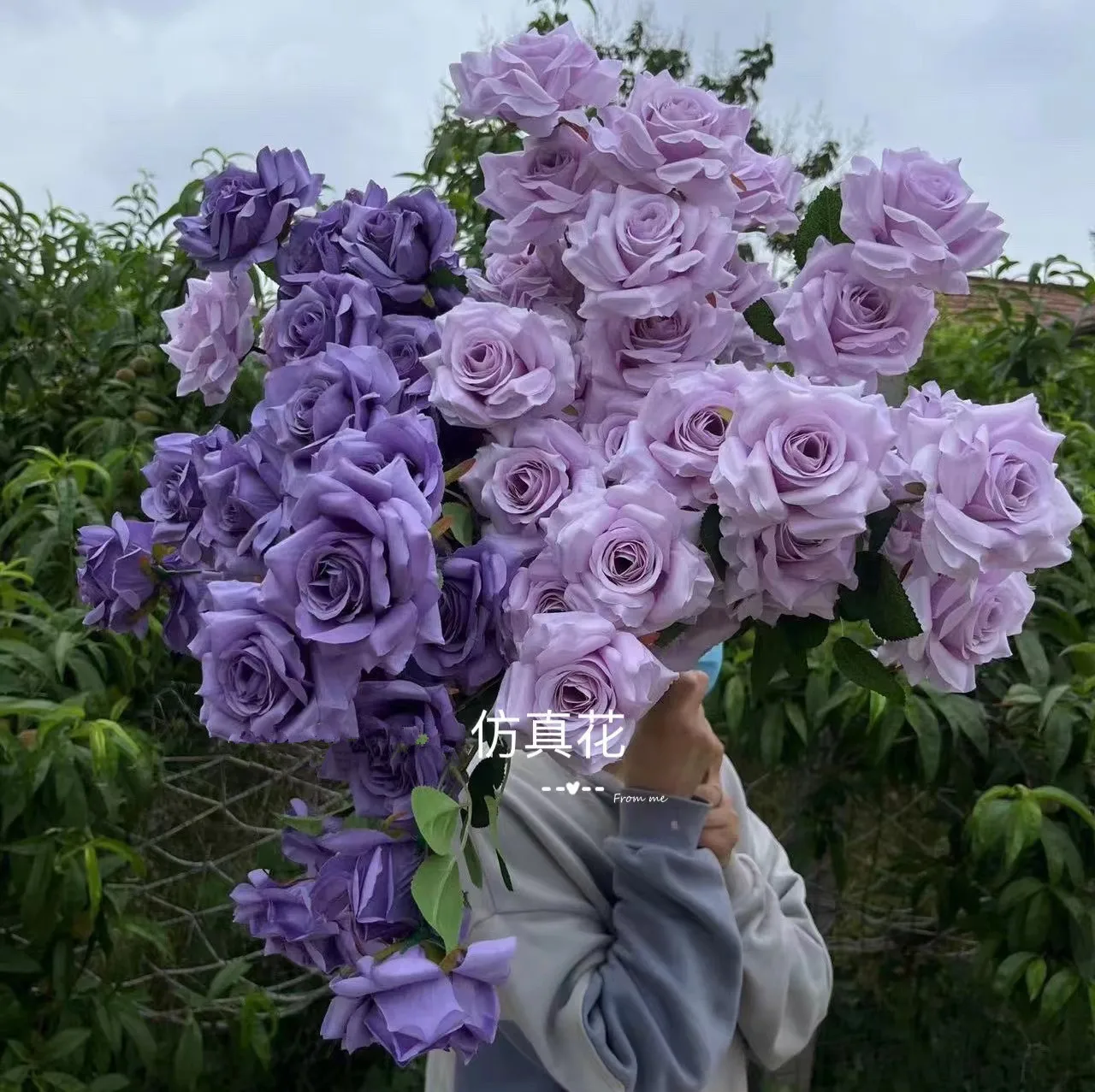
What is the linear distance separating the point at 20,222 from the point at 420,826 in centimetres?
149

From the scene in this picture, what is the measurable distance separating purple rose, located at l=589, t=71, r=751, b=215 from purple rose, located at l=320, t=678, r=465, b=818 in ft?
0.92

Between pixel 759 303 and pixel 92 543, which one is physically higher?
pixel 759 303

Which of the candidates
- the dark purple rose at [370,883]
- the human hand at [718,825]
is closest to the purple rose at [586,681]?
the dark purple rose at [370,883]

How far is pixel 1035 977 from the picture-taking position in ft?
3.90

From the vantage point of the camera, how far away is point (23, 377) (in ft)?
4.79

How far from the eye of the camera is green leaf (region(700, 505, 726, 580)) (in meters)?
0.46

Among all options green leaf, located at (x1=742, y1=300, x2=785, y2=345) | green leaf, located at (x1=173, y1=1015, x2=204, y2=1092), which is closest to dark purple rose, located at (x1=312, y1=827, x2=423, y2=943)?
green leaf, located at (x1=742, y1=300, x2=785, y2=345)

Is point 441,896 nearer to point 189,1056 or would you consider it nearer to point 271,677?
point 271,677

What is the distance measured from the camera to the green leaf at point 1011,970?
1.21 meters

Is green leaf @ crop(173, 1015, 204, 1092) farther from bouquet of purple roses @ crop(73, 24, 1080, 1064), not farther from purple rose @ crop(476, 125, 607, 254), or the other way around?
purple rose @ crop(476, 125, 607, 254)

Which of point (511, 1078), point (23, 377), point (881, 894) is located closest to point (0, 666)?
point (23, 377)

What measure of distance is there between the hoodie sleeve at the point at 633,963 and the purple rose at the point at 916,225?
43 cm

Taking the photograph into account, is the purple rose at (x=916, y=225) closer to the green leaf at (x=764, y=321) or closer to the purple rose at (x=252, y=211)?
the green leaf at (x=764, y=321)

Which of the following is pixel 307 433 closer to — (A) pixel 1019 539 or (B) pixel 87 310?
(A) pixel 1019 539
